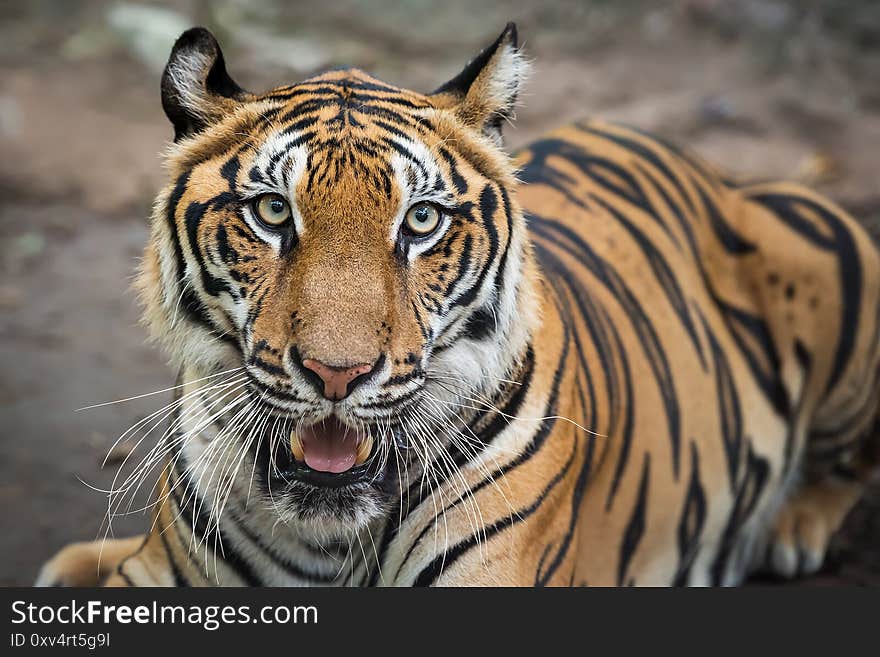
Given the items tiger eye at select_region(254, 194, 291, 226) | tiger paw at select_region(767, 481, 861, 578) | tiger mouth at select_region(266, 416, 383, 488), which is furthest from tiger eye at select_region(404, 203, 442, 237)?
tiger paw at select_region(767, 481, 861, 578)

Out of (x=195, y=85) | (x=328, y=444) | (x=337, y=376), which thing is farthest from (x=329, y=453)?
(x=195, y=85)

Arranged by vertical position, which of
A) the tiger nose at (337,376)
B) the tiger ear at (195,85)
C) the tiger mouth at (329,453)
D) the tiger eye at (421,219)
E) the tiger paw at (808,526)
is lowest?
the tiger paw at (808,526)

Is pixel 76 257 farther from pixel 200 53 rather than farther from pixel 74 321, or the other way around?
pixel 200 53

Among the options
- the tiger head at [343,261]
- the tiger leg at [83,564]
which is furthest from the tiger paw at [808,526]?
the tiger leg at [83,564]

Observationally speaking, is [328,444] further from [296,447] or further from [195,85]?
[195,85]

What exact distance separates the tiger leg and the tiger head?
4.21ft

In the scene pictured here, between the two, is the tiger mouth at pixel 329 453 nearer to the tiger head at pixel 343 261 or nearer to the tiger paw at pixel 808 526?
the tiger head at pixel 343 261

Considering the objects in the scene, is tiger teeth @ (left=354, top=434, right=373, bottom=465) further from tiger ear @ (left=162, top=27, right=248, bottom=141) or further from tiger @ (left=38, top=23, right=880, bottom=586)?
tiger ear @ (left=162, top=27, right=248, bottom=141)

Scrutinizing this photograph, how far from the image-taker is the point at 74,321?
5723 mm

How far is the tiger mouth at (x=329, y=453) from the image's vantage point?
2.36 m

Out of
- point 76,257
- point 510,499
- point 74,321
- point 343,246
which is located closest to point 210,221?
point 343,246

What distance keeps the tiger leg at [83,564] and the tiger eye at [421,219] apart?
5.68ft

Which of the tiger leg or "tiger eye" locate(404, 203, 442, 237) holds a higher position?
"tiger eye" locate(404, 203, 442, 237)

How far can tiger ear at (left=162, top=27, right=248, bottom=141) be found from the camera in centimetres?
248
